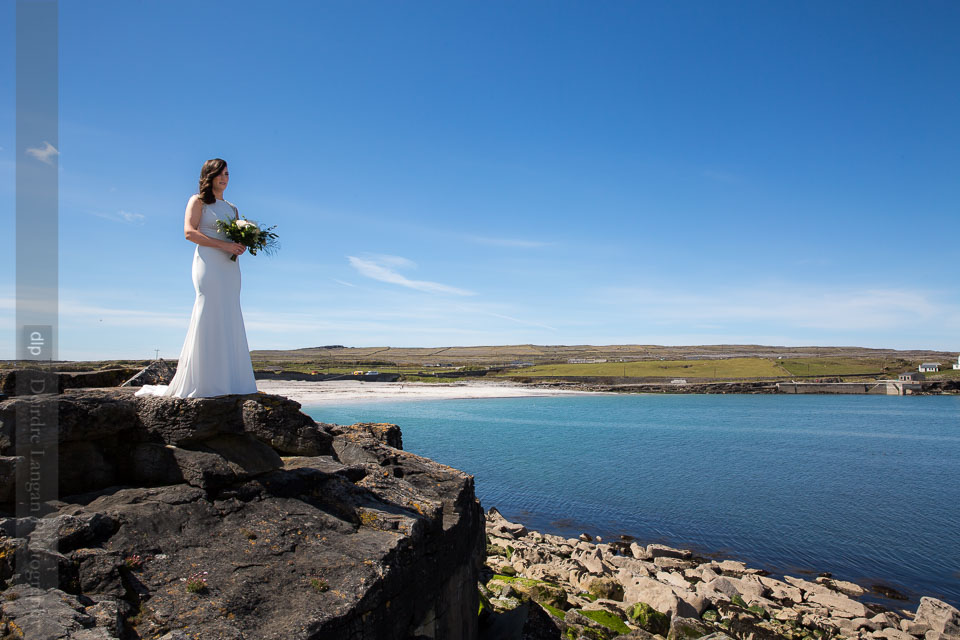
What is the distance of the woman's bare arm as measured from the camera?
7.43m

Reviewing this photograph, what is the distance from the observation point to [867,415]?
78.4 m

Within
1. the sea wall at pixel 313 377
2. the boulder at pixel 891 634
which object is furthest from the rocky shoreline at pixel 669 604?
the sea wall at pixel 313 377

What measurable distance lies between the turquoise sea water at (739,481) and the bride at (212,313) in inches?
813

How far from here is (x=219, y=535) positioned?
619 centimetres

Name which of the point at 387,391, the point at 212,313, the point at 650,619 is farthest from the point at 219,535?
the point at 387,391

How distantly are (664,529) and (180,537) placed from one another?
24.1 m

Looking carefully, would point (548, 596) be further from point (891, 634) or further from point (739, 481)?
point (739, 481)

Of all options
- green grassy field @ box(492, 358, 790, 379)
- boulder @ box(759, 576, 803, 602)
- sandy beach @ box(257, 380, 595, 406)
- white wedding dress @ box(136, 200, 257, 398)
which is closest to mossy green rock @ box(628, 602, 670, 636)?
boulder @ box(759, 576, 803, 602)

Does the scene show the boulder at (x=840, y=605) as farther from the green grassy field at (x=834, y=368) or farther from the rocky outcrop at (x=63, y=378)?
the green grassy field at (x=834, y=368)

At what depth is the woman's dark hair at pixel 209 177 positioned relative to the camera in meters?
7.73

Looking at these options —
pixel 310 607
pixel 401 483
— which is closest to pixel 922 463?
pixel 401 483

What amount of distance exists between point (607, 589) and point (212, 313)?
13.8 m

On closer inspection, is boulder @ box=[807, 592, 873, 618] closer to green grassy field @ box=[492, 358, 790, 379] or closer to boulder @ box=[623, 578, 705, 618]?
boulder @ box=[623, 578, 705, 618]

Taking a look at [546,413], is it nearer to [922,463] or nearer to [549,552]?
[922,463]
